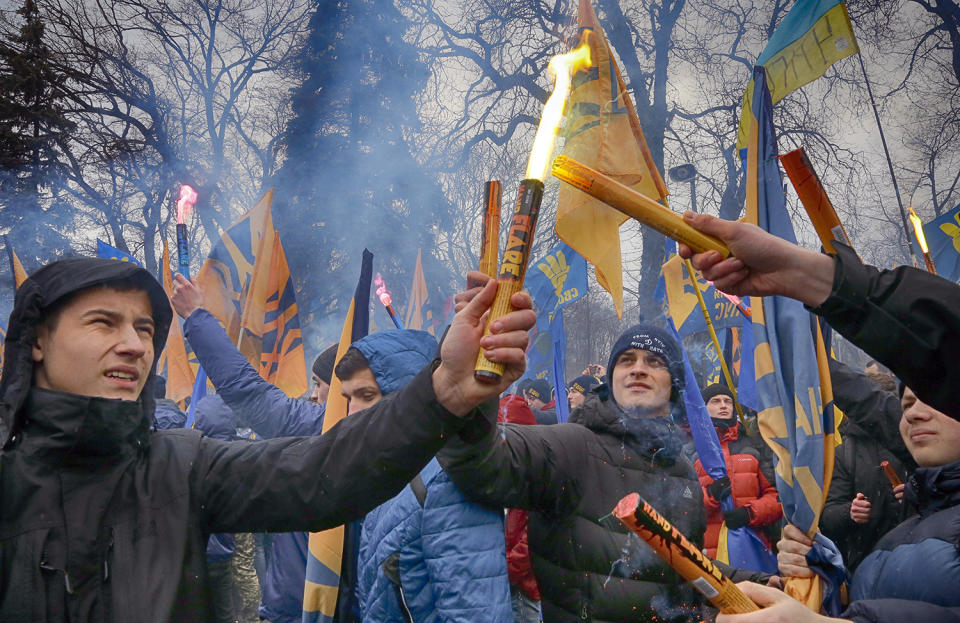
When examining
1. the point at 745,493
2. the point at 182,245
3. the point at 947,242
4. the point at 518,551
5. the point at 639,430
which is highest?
the point at 947,242

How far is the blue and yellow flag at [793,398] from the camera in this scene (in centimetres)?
248

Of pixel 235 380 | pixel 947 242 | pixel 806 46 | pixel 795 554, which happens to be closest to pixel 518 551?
pixel 795 554

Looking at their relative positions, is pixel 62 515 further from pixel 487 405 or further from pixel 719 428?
pixel 719 428

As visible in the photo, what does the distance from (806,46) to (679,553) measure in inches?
111

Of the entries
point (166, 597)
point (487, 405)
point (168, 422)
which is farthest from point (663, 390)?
point (168, 422)

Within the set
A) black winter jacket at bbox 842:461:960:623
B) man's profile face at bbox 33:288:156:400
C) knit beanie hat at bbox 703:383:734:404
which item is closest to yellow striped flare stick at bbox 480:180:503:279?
man's profile face at bbox 33:288:156:400

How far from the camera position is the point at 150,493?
1616mm

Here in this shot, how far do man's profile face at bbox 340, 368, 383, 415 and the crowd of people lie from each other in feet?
0.04

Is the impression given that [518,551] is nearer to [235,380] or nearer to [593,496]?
[593,496]

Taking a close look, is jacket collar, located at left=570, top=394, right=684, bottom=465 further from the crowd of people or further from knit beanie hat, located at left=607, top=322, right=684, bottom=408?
knit beanie hat, located at left=607, top=322, right=684, bottom=408

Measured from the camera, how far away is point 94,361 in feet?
5.50

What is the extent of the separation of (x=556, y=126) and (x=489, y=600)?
4.94ft

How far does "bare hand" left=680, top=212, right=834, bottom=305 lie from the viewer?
1.56 metres

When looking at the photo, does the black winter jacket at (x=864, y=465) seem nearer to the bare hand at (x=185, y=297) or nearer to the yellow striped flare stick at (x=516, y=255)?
the yellow striped flare stick at (x=516, y=255)
